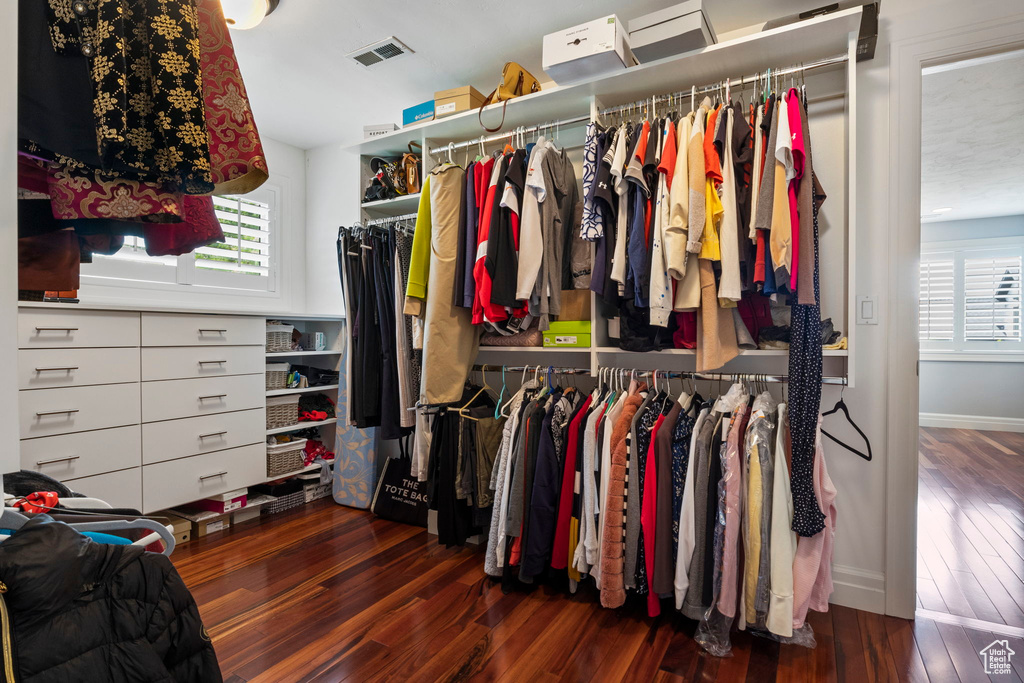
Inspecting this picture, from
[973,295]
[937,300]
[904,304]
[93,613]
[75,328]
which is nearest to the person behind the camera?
[93,613]

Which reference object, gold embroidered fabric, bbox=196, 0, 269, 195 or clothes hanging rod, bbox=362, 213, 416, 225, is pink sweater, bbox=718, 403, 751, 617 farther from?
clothes hanging rod, bbox=362, 213, 416, 225

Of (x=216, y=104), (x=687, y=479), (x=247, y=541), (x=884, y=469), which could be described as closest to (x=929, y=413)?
(x=884, y=469)

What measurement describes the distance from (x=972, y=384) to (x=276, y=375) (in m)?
6.94

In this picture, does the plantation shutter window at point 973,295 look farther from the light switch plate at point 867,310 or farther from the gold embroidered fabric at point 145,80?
the gold embroidered fabric at point 145,80

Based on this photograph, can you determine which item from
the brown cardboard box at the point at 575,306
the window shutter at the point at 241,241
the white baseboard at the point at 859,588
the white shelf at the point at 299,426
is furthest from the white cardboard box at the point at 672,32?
the window shutter at the point at 241,241

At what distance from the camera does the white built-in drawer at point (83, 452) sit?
6.73ft

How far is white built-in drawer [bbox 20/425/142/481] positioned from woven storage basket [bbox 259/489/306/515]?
0.84m

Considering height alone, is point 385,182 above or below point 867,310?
above

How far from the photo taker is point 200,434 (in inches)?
102

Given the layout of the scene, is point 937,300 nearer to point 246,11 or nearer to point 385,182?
point 385,182

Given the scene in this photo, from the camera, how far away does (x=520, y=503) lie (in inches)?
83.2

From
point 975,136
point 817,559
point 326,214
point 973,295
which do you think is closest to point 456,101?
point 326,214

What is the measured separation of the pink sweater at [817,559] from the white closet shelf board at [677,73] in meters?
1.39

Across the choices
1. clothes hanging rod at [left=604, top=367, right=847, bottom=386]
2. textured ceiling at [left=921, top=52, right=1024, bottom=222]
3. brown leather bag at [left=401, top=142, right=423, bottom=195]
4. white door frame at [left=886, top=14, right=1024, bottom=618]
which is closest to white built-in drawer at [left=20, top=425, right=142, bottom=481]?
brown leather bag at [left=401, top=142, right=423, bottom=195]
